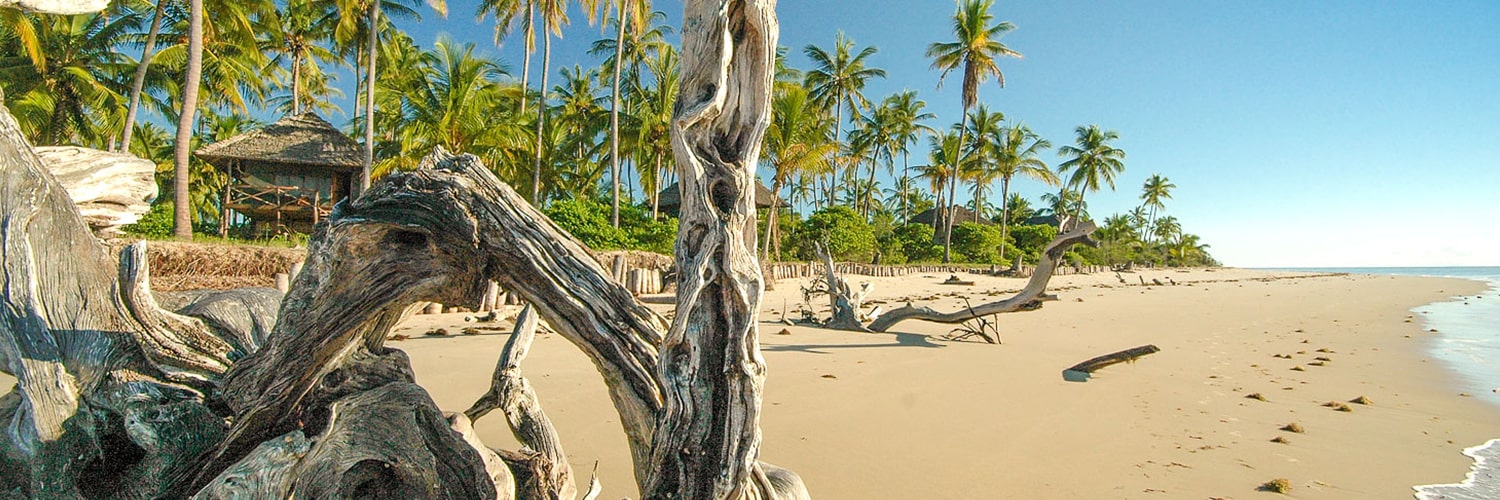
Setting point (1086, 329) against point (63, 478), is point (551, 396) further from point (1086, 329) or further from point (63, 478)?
point (1086, 329)

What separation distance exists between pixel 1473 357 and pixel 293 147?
28.7m

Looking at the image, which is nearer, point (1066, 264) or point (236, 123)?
point (236, 123)

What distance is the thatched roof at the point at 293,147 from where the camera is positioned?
20.6 m

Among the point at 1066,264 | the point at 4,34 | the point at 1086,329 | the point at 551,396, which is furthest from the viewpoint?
the point at 1066,264

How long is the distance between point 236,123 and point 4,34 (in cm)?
1681

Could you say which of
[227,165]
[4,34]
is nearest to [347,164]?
[227,165]

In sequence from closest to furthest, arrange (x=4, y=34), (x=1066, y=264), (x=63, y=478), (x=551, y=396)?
(x=63, y=478), (x=551, y=396), (x=4, y=34), (x=1066, y=264)

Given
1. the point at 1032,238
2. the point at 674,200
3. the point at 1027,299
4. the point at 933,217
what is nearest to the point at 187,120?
the point at 674,200

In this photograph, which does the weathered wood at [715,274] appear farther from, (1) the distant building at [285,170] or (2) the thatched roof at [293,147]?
(2) the thatched roof at [293,147]

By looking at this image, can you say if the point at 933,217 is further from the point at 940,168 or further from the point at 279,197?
the point at 279,197

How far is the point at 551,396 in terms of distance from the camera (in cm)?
509

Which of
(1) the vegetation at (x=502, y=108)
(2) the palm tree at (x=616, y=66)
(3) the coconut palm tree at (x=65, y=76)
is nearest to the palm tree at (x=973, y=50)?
(1) the vegetation at (x=502, y=108)

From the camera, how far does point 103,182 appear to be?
2.68m

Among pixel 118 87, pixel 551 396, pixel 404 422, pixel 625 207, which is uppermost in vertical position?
pixel 118 87
